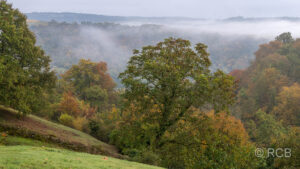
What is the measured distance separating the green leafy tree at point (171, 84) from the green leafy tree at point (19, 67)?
44.5 ft

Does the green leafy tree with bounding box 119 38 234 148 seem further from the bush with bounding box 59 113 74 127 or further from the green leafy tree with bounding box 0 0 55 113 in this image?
the bush with bounding box 59 113 74 127

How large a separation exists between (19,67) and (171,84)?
19923mm

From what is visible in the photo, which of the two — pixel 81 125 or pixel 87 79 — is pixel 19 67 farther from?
pixel 87 79

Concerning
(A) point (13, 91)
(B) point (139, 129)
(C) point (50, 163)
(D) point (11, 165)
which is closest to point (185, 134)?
(B) point (139, 129)

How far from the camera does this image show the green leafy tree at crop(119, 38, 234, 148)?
2216 centimetres

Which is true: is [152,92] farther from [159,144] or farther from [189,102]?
[159,144]

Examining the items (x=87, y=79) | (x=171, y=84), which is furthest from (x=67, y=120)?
(x=87, y=79)

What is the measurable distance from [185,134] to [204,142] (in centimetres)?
223

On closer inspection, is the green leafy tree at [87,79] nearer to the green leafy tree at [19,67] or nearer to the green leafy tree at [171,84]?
the green leafy tree at [19,67]

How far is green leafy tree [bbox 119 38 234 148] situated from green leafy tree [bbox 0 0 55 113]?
13561mm

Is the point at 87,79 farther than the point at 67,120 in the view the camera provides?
Yes

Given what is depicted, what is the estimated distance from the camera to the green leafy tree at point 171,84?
872 inches

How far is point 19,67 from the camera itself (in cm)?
3048

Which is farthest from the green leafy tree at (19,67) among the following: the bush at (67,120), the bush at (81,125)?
the bush at (67,120)
